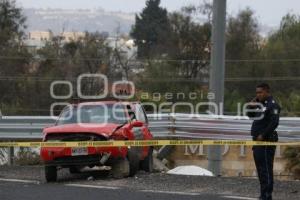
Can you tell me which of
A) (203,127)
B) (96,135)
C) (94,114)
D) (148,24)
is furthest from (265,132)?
(148,24)

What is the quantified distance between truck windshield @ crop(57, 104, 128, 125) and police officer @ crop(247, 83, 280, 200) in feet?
14.2

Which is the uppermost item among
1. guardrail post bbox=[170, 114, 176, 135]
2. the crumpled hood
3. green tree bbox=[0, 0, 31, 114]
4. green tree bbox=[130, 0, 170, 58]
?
green tree bbox=[130, 0, 170, 58]

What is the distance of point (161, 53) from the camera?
213 ft

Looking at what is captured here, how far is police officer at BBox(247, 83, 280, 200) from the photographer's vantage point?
969cm

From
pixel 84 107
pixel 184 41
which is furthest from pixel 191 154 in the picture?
pixel 184 41

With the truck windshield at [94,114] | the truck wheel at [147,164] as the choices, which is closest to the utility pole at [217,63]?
the truck wheel at [147,164]

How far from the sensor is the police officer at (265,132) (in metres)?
9.69

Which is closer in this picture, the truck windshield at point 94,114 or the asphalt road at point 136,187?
the asphalt road at point 136,187

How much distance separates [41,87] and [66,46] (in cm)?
1124

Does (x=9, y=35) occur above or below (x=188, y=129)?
above

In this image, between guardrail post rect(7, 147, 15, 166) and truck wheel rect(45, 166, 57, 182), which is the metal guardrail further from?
truck wheel rect(45, 166, 57, 182)

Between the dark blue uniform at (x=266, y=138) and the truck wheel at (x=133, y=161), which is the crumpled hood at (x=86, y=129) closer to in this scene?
the truck wheel at (x=133, y=161)

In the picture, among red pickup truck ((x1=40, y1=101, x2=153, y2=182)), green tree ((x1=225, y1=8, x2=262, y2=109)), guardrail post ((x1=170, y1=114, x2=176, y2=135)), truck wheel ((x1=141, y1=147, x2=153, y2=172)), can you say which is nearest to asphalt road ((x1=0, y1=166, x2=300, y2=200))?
red pickup truck ((x1=40, y1=101, x2=153, y2=182))

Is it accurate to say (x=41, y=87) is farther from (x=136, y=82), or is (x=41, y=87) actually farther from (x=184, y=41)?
(x=184, y=41)
